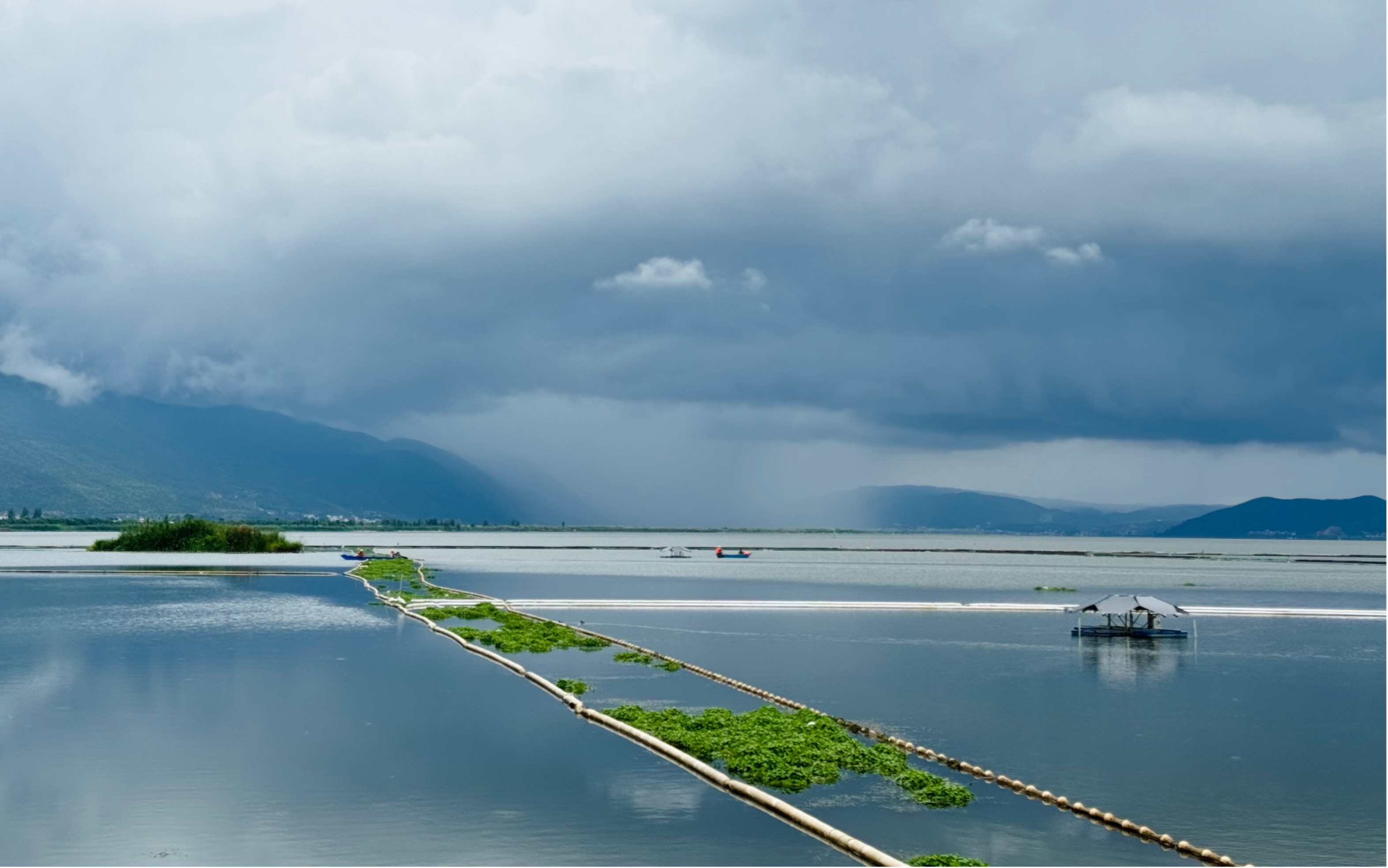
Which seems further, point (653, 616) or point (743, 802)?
point (653, 616)

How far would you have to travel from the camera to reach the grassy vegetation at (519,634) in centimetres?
3659

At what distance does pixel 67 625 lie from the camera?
42.9 meters

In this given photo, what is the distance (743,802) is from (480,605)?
34.7 metres

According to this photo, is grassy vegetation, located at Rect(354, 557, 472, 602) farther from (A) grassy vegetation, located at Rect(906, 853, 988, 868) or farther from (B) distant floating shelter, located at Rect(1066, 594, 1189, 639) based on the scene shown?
(A) grassy vegetation, located at Rect(906, 853, 988, 868)

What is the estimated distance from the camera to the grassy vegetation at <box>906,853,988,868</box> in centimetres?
1399

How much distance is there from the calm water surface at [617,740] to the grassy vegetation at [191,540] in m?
64.8

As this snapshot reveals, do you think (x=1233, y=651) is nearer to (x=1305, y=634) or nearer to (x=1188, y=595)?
(x=1305, y=634)

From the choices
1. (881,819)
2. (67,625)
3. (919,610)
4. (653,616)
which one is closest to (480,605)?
(653,616)

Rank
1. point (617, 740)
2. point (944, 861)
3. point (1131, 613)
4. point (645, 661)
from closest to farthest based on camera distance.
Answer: point (944, 861)
point (617, 740)
point (645, 661)
point (1131, 613)

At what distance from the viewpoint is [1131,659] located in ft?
124

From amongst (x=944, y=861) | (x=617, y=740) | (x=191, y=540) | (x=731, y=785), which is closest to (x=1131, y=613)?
(x=617, y=740)

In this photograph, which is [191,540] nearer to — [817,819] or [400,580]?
[400,580]

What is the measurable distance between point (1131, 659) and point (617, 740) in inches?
901

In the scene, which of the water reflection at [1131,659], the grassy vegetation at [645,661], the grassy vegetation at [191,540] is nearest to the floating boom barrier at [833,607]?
the water reflection at [1131,659]
